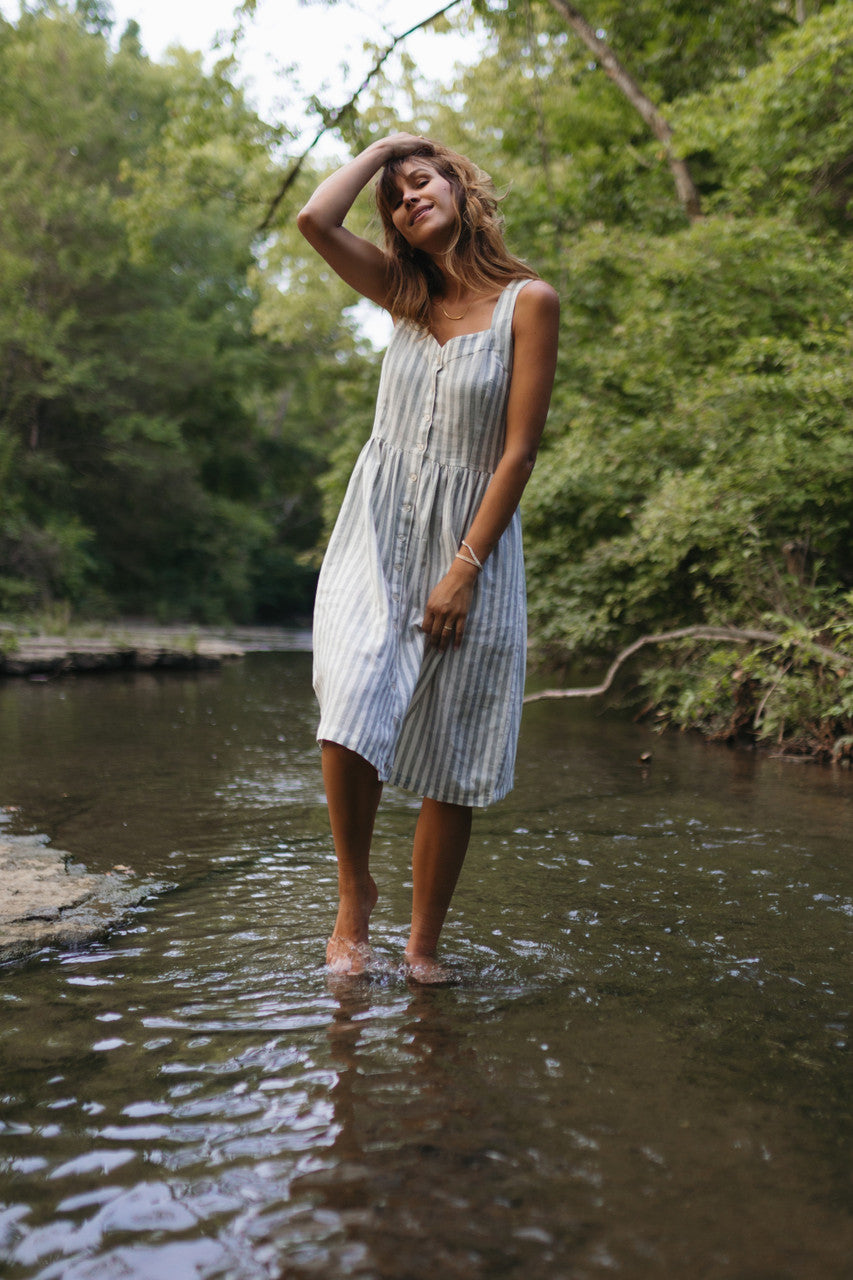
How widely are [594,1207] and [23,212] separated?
81.0ft

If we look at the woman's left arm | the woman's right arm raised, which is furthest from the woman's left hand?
the woman's right arm raised

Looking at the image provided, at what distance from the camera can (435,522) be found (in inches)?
94.8

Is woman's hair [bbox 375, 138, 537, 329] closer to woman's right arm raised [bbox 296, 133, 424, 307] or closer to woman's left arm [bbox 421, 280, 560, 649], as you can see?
woman's right arm raised [bbox 296, 133, 424, 307]

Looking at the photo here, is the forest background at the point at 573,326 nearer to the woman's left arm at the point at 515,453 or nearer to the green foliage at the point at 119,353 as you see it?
the green foliage at the point at 119,353

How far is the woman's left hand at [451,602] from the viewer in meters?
2.31

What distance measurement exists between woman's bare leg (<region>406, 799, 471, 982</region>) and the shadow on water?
0.31ft

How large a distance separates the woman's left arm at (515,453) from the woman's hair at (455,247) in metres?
0.15

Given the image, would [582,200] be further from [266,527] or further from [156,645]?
[266,527]

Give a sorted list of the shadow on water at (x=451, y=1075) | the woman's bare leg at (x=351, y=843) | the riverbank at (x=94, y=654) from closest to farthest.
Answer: the shadow on water at (x=451, y=1075) < the woman's bare leg at (x=351, y=843) < the riverbank at (x=94, y=654)

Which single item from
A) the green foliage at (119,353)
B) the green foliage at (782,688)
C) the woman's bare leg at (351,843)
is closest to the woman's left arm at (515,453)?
the woman's bare leg at (351,843)

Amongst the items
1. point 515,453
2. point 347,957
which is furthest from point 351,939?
point 515,453

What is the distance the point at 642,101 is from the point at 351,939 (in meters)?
11.7

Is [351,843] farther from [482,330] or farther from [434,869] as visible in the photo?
[482,330]

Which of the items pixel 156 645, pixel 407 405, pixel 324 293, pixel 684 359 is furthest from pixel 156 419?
pixel 407 405
